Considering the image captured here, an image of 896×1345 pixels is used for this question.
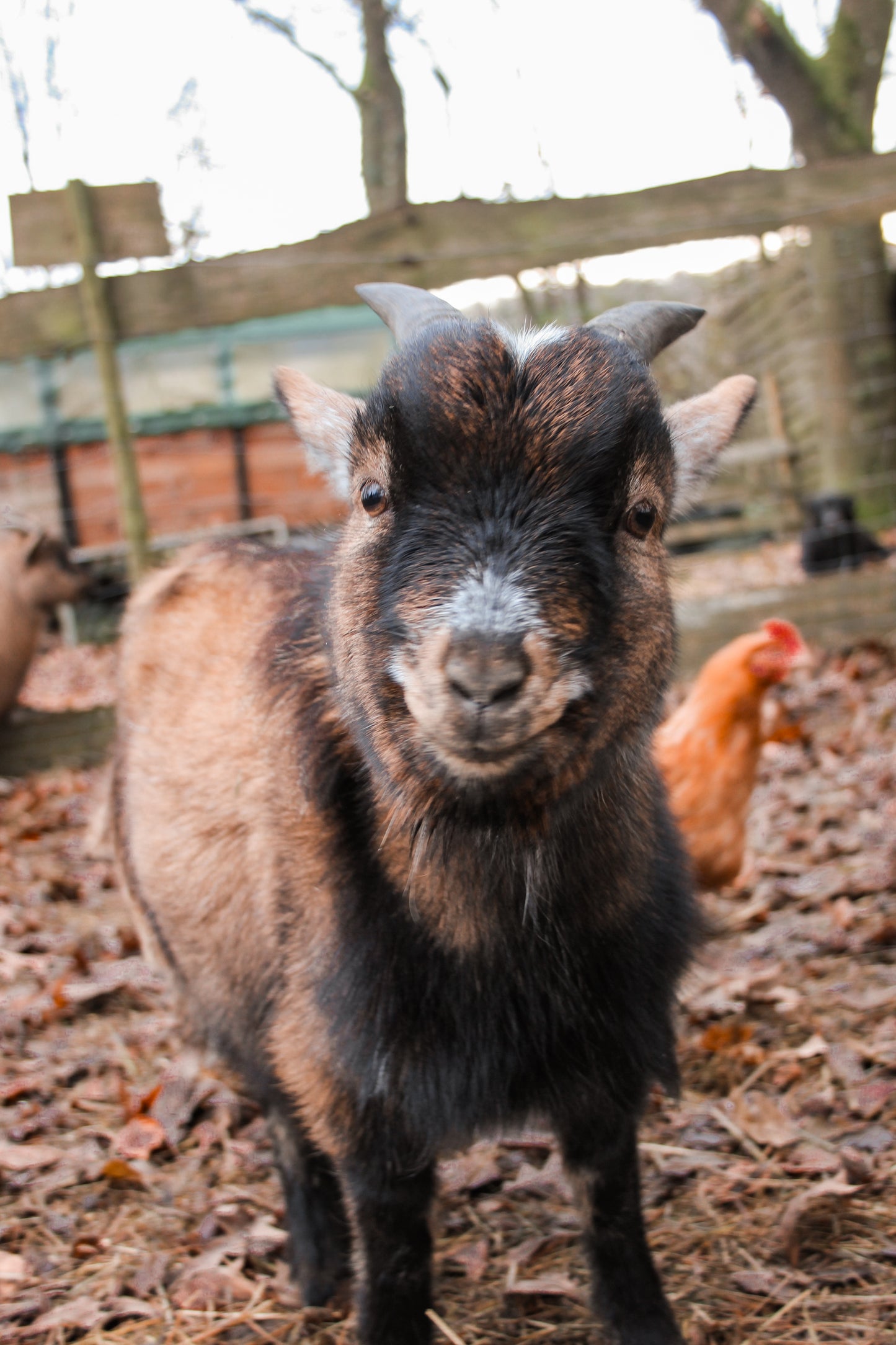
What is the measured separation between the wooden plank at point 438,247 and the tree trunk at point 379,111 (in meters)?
5.57

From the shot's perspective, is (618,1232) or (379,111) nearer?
(618,1232)

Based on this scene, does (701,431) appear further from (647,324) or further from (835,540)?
(835,540)

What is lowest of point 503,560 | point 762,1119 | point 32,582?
→ point 762,1119

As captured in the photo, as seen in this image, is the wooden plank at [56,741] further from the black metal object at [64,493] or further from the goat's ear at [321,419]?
the black metal object at [64,493]

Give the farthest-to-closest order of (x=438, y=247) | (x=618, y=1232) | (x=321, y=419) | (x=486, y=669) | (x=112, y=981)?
(x=438, y=247) < (x=112, y=981) < (x=321, y=419) < (x=618, y=1232) < (x=486, y=669)

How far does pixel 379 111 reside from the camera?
38.3 feet

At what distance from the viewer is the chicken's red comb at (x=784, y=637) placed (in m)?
4.29

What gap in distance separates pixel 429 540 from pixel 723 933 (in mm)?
2801

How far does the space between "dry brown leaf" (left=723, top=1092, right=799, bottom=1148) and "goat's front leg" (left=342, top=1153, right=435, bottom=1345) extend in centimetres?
105

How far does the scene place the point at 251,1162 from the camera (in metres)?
3.13

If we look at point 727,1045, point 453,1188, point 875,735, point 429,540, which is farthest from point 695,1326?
point 875,735

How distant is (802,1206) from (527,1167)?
31.2 inches

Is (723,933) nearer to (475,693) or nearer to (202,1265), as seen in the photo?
(202,1265)

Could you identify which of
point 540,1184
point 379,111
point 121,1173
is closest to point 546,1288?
point 540,1184
